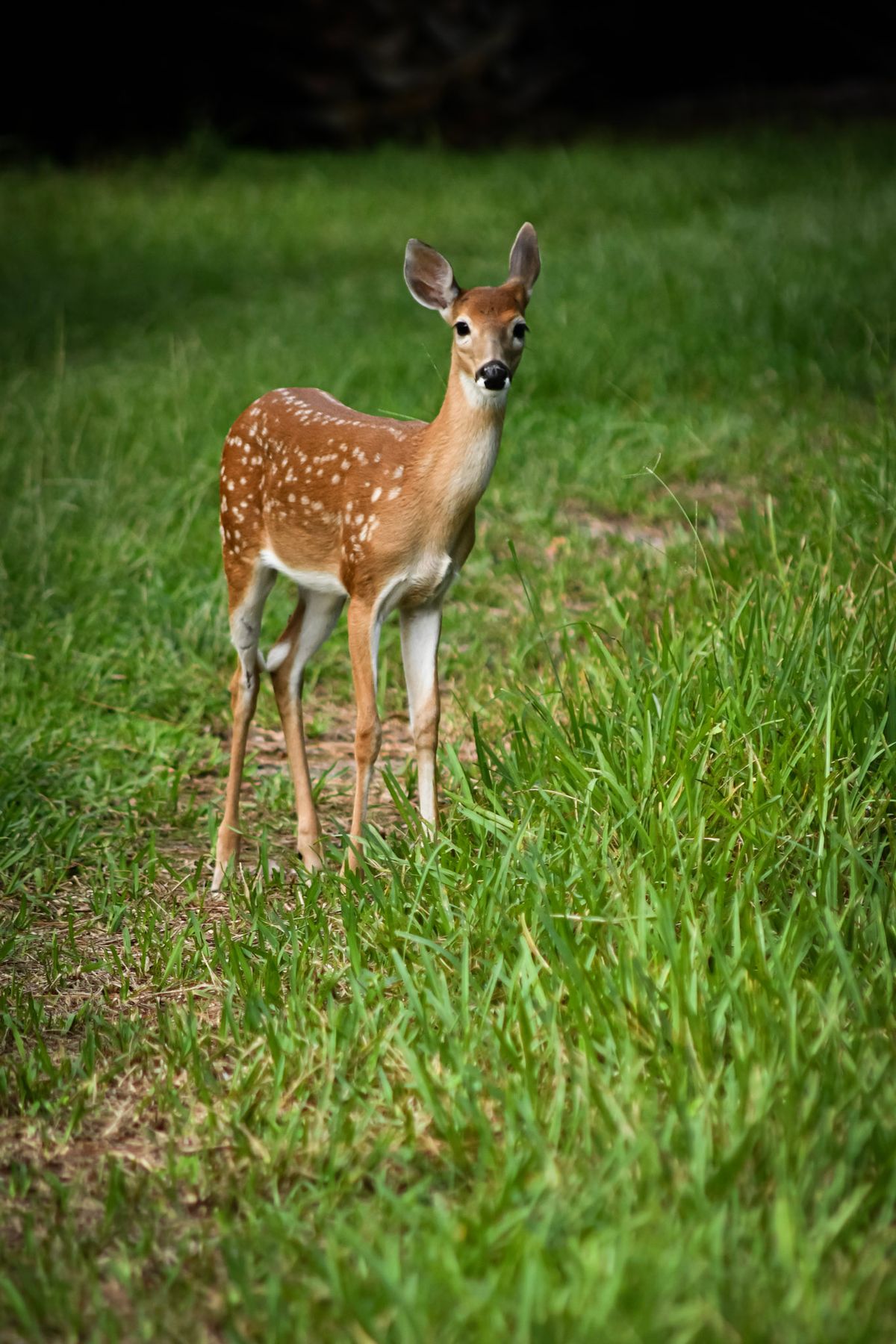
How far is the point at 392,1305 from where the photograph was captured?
2.16 meters

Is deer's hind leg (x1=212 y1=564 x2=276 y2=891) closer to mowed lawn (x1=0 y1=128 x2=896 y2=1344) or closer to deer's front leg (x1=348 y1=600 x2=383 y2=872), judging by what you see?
mowed lawn (x1=0 y1=128 x2=896 y2=1344)

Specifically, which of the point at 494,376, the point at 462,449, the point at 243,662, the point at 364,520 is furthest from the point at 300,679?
the point at 494,376

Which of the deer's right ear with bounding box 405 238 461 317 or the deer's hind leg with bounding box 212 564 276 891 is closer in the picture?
the deer's right ear with bounding box 405 238 461 317

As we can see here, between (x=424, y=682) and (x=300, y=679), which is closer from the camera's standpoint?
(x=424, y=682)

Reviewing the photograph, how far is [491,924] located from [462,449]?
1.06 metres

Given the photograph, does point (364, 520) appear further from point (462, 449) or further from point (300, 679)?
point (300, 679)

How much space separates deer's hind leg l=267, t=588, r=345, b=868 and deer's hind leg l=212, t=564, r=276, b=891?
6 cm

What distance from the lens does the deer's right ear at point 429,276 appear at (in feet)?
11.5

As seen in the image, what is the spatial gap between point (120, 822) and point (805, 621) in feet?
6.07

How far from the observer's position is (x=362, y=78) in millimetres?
16922

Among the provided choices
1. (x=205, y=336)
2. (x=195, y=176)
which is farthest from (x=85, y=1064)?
(x=195, y=176)

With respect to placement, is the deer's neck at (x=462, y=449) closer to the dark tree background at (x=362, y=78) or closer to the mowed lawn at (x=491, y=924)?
the mowed lawn at (x=491, y=924)

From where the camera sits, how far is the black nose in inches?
129

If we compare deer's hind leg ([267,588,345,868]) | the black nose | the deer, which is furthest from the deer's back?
the black nose
